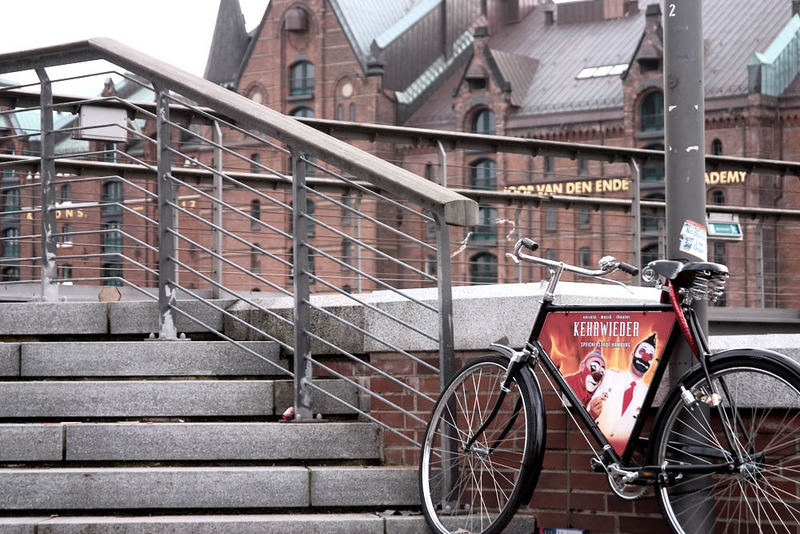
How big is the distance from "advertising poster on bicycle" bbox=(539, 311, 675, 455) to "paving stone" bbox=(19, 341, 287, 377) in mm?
1515

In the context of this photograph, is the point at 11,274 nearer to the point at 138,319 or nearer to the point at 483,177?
the point at 138,319

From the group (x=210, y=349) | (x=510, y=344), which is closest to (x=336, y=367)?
(x=210, y=349)

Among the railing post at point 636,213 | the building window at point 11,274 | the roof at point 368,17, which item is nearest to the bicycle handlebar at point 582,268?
the railing post at point 636,213

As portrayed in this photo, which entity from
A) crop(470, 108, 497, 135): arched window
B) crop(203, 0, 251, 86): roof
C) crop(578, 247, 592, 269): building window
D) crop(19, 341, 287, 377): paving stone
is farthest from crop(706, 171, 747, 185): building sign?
crop(19, 341, 287, 377): paving stone

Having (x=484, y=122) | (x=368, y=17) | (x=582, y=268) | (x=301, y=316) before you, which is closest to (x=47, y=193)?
(x=301, y=316)

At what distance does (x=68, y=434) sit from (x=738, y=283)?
45.3 metres

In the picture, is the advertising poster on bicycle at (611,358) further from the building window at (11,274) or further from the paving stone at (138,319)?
the building window at (11,274)

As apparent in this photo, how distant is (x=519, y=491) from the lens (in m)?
4.38

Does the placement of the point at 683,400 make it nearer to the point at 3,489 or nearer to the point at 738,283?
the point at 3,489

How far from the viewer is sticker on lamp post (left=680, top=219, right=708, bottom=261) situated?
169 inches

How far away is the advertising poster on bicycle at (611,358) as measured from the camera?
430 centimetres

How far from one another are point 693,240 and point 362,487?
162 cm

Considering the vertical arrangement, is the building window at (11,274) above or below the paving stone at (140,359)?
above

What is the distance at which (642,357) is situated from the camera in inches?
170
